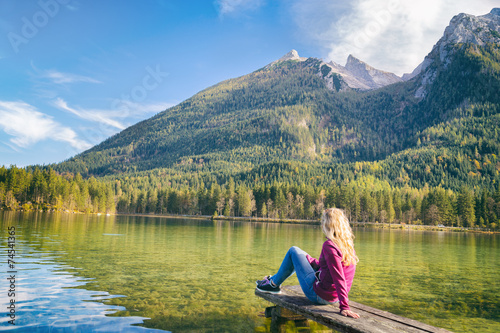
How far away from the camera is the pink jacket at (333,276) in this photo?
8367mm

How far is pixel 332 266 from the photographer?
8.38 m

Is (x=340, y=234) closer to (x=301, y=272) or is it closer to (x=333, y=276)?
(x=333, y=276)

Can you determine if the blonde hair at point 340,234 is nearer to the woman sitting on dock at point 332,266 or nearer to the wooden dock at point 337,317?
the woman sitting on dock at point 332,266

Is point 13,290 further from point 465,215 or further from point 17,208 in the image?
point 465,215

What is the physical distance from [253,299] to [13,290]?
9493mm

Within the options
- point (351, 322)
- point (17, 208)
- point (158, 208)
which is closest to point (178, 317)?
point (351, 322)

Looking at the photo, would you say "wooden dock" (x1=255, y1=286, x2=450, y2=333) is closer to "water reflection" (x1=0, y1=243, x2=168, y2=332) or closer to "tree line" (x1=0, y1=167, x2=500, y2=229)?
"water reflection" (x1=0, y1=243, x2=168, y2=332)

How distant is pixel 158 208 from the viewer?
605 feet

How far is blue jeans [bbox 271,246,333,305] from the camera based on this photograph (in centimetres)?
948

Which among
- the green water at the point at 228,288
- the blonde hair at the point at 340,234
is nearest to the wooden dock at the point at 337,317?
the green water at the point at 228,288

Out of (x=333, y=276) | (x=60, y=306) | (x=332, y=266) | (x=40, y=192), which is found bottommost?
(x=60, y=306)

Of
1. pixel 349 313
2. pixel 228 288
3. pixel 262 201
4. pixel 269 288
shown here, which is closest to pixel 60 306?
pixel 228 288

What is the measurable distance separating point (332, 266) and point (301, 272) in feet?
5.24

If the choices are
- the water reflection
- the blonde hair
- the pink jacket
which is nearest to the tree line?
the water reflection
